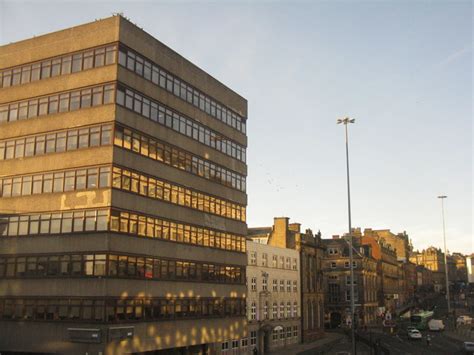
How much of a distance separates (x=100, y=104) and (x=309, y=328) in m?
55.7

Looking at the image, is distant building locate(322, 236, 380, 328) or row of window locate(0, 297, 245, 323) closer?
row of window locate(0, 297, 245, 323)

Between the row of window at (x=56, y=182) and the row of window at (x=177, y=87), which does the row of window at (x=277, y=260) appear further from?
the row of window at (x=56, y=182)

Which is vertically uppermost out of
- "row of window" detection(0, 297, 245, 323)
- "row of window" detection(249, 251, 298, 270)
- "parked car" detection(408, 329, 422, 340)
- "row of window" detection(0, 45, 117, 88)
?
"row of window" detection(0, 45, 117, 88)

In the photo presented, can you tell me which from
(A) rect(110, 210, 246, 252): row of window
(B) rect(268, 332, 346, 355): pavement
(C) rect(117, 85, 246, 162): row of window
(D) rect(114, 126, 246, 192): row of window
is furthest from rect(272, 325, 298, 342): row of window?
(C) rect(117, 85, 246, 162): row of window

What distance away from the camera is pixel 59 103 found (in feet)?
145

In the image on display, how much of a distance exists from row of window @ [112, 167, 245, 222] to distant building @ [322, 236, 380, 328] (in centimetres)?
7070

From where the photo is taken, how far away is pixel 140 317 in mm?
42250

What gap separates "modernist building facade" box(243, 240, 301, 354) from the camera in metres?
67.8

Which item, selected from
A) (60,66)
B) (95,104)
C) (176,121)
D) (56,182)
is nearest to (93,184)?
(56,182)

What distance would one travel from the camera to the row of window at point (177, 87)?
44.3 metres

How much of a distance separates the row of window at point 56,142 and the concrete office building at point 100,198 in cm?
9

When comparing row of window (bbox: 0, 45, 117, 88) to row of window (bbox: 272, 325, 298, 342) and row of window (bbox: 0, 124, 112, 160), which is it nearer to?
row of window (bbox: 0, 124, 112, 160)

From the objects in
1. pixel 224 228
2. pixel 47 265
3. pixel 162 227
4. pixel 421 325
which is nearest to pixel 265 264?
pixel 224 228

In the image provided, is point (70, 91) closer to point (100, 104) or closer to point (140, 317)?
point (100, 104)
